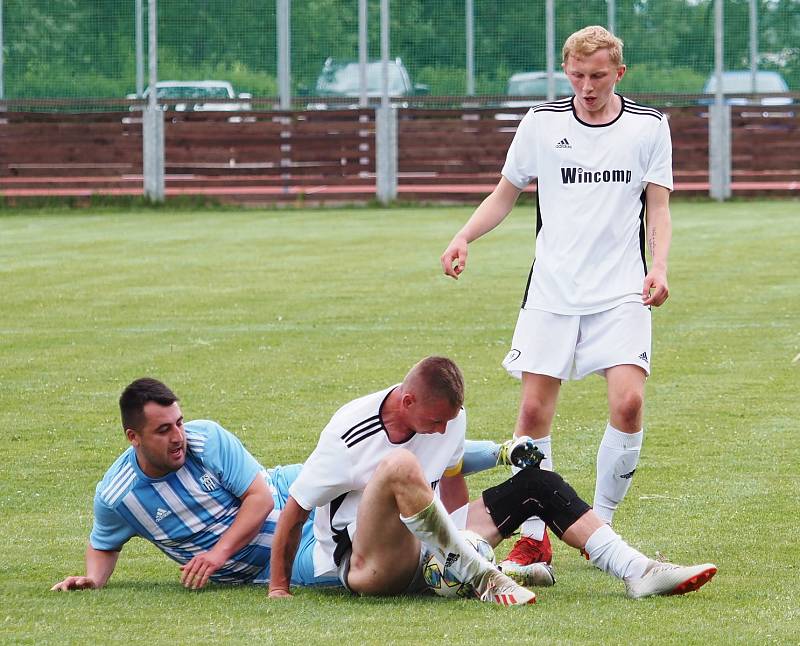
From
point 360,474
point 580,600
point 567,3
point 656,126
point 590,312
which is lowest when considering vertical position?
point 580,600

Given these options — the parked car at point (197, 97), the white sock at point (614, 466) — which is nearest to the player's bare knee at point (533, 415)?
the white sock at point (614, 466)

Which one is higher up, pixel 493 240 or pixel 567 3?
pixel 567 3

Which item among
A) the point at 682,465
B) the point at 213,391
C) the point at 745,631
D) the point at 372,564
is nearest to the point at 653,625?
the point at 745,631

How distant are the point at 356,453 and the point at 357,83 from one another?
963 inches

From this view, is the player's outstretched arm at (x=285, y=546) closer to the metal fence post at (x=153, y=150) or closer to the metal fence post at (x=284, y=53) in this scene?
the metal fence post at (x=153, y=150)

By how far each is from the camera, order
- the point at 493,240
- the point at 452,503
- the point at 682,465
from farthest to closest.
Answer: the point at 493,240 → the point at 682,465 → the point at 452,503

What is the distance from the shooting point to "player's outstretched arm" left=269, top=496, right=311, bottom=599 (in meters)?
5.25

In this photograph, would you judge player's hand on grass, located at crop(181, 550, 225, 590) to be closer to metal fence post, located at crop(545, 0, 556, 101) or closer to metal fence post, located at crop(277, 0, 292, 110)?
metal fence post, located at crop(545, 0, 556, 101)

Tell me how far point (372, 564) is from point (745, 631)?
4.20 ft

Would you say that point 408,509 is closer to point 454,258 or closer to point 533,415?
point 533,415

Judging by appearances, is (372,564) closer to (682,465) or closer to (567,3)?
(682,465)

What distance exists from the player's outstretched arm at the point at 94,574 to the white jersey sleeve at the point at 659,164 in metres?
2.44

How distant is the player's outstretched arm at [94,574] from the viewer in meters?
5.40

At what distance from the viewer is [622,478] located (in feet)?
19.4
